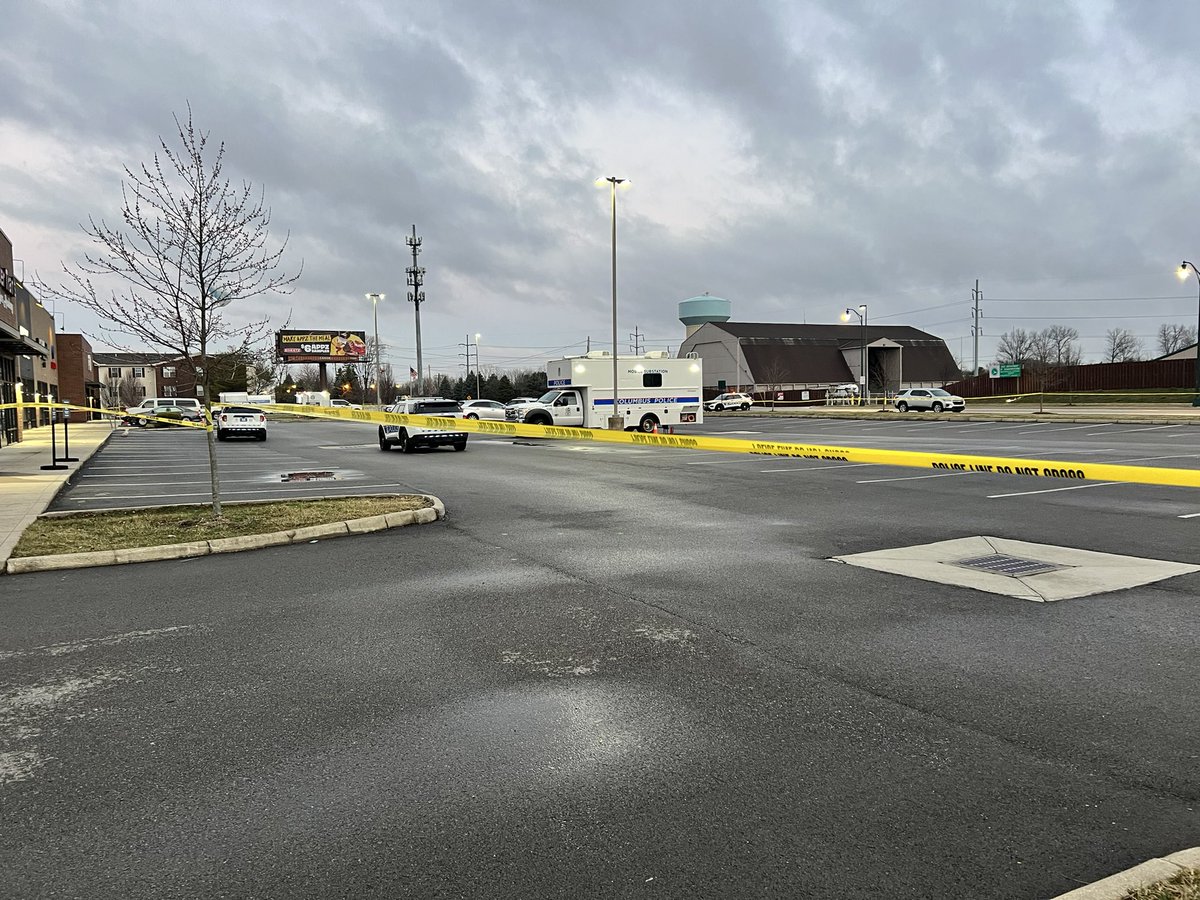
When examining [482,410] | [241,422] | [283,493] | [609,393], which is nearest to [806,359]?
[482,410]

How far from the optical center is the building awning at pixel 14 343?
20603mm

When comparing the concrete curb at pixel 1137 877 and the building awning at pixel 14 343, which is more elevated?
the building awning at pixel 14 343

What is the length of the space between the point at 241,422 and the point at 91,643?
30554 mm

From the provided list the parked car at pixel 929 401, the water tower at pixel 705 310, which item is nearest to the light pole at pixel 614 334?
the parked car at pixel 929 401

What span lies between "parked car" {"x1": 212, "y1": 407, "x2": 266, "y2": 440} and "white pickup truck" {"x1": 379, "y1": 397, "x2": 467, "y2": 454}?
31.8 feet

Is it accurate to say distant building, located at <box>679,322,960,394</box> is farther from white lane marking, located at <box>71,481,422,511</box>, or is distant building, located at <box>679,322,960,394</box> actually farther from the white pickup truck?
white lane marking, located at <box>71,481,422,511</box>

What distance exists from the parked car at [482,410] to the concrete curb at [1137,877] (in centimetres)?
3414

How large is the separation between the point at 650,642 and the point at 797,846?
8.42 ft

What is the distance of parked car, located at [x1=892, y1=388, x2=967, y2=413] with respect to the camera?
53.6 m

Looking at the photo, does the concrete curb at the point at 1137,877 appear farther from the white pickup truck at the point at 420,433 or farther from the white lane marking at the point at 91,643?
the white pickup truck at the point at 420,433

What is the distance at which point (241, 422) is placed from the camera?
33938 millimetres

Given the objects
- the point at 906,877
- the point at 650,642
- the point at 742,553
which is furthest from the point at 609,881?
the point at 742,553

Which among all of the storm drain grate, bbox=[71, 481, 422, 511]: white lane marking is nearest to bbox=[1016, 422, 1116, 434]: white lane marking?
the storm drain grate

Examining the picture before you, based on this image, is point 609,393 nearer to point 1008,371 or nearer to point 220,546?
point 220,546
